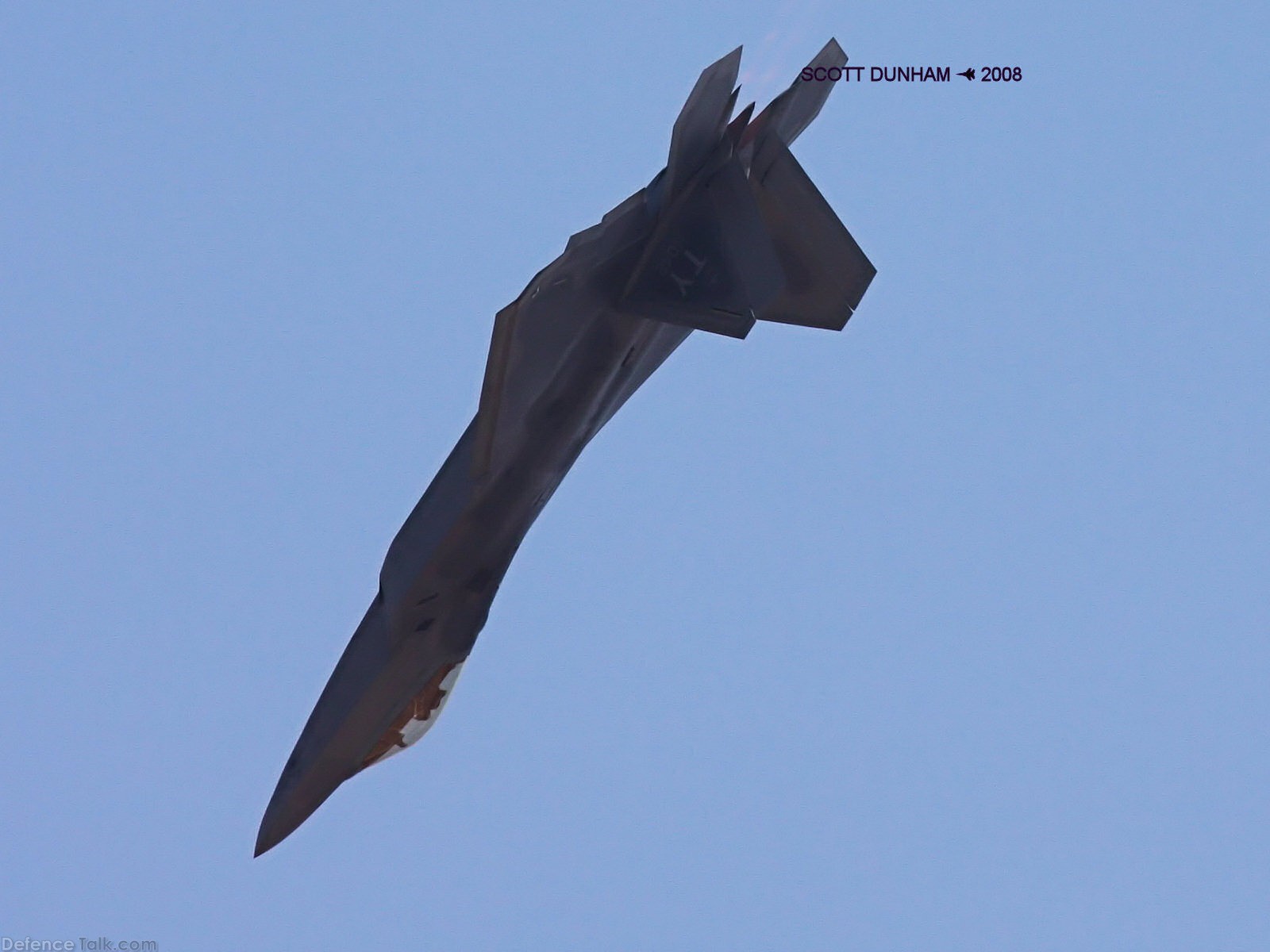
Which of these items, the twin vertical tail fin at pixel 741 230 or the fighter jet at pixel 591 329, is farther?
the fighter jet at pixel 591 329

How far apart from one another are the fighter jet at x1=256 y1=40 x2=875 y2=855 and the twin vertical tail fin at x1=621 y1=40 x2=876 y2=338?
2cm

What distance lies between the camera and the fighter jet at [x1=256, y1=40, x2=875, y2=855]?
52.7 feet

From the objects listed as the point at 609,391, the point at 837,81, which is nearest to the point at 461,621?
the point at 609,391

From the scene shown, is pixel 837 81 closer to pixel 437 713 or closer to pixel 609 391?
pixel 609 391

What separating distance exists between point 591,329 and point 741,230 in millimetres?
2156

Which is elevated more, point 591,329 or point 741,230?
point 741,230

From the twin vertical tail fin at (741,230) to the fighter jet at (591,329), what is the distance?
0.7 inches

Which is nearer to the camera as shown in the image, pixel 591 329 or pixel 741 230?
pixel 741 230

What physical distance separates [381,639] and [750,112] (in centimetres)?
822

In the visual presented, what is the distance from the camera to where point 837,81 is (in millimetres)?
Answer: 17328

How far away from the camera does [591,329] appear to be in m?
16.7

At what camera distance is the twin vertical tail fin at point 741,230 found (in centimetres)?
1590

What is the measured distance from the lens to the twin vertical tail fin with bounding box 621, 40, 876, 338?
52.2 ft

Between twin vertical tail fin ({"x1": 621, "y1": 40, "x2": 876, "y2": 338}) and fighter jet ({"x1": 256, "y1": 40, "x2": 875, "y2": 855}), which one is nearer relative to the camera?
twin vertical tail fin ({"x1": 621, "y1": 40, "x2": 876, "y2": 338})
